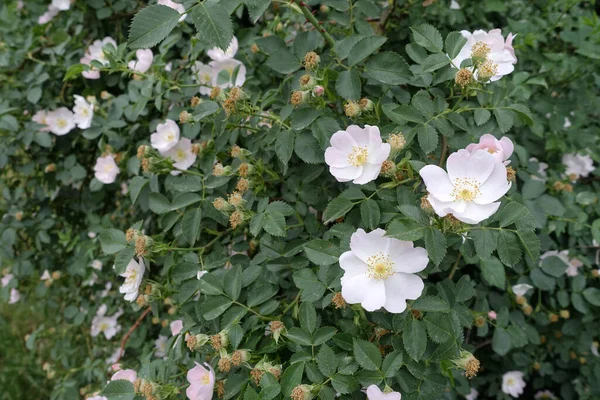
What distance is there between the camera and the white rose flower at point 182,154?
4.91ft

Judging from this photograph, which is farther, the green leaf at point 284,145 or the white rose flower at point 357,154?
the green leaf at point 284,145

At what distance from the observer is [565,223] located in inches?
67.6

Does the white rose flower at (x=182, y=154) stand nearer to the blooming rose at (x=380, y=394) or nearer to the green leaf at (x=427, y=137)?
the green leaf at (x=427, y=137)

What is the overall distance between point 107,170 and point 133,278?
22.0 inches

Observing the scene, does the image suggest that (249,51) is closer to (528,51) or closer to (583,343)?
(528,51)

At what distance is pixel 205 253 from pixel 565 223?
1.15 metres

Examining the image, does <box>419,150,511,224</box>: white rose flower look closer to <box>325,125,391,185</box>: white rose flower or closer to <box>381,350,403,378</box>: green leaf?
<box>325,125,391,185</box>: white rose flower

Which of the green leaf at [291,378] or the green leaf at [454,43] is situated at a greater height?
the green leaf at [454,43]

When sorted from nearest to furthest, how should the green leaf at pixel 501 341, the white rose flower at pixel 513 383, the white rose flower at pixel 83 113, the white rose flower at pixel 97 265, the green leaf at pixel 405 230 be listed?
the green leaf at pixel 405 230, the green leaf at pixel 501 341, the white rose flower at pixel 83 113, the white rose flower at pixel 513 383, the white rose flower at pixel 97 265

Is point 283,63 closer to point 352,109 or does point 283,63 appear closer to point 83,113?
point 352,109

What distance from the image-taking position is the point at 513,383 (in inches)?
76.9

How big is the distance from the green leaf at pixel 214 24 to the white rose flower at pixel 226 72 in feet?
1.84

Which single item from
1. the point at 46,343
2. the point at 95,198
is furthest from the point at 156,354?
the point at 46,343

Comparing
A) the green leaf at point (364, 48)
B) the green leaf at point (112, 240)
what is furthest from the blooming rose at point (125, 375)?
the green leaf at point (364, 48)
